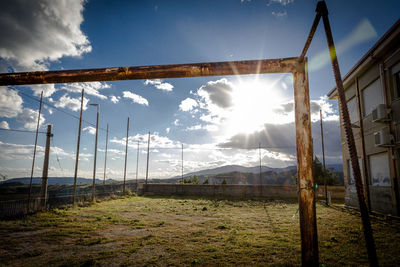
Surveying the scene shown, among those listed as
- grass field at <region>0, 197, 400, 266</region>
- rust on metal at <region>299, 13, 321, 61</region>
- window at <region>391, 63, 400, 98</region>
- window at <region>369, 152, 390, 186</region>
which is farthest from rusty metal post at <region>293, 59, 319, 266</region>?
window at <region>369, 152, 390, 186</region>

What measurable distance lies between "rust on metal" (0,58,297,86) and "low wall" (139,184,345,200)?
19740 mm

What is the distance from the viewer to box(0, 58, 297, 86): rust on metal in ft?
13.0

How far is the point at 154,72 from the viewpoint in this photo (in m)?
4.33

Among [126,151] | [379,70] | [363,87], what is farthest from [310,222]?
[126,151]

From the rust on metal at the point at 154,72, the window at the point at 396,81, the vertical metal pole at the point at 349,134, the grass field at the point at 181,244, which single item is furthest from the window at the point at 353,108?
the vertical metal pole at the point at 349,134

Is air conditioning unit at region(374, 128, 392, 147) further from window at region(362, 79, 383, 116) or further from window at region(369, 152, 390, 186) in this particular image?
window at region(362, 79, 383, 116)

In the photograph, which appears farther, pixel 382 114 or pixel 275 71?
pixel 382 114

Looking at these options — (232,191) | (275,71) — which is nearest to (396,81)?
(275,71)

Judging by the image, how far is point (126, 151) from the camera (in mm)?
25234

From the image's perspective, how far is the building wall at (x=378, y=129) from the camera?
1021cm

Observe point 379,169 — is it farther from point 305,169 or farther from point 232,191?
point 232,191

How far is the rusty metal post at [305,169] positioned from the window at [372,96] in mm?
10621

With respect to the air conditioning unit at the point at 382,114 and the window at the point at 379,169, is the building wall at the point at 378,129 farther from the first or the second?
the air conditioning unit at the point at 382,114

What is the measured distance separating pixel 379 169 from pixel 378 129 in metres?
2.15
